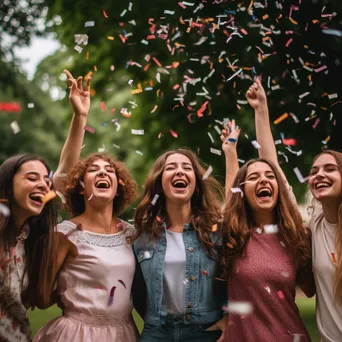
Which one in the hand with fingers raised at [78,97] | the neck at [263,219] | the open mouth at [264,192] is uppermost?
the hand with fingers raised at [78,97]

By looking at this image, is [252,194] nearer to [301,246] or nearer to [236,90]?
[301,246]

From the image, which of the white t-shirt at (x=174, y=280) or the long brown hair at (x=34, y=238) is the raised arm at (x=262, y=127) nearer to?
the white t-shirt at (x=174, y=280)

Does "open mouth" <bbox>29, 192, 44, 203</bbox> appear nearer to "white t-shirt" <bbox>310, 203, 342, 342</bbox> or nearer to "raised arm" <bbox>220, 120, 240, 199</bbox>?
"raised arm" <bbox>220, 120, 240, 199</bbox>

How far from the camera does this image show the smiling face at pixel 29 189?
402 cm

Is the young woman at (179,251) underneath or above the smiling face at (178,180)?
underneath

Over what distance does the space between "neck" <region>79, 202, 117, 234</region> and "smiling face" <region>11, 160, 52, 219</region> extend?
1.49 feet

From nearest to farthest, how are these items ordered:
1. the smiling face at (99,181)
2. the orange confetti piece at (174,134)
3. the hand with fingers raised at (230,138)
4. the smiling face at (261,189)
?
the smiling face at (261,189), the smiling face at (99,181), the hand with fingers raised at (230,138), the orange confetti piece at (174,134)

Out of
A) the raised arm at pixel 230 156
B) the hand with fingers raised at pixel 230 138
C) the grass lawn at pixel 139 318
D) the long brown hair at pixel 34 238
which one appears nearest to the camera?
the long brown hair at pixel 34 238

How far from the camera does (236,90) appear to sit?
9.20m

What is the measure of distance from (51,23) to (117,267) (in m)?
8.26

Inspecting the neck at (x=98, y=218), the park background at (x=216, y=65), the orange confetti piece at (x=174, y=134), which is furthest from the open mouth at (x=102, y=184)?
the orange confetti piece at (x=174, y=134)

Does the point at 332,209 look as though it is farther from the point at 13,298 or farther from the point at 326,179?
the point at 13,298

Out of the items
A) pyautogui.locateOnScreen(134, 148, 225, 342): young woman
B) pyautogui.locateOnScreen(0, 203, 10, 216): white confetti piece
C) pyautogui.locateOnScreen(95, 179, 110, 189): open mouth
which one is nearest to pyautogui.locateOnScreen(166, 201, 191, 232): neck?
pyautogui.locateOnScreen(134, 148, 225, 342): young woman

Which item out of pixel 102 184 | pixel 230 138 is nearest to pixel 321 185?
pixel 230 138
